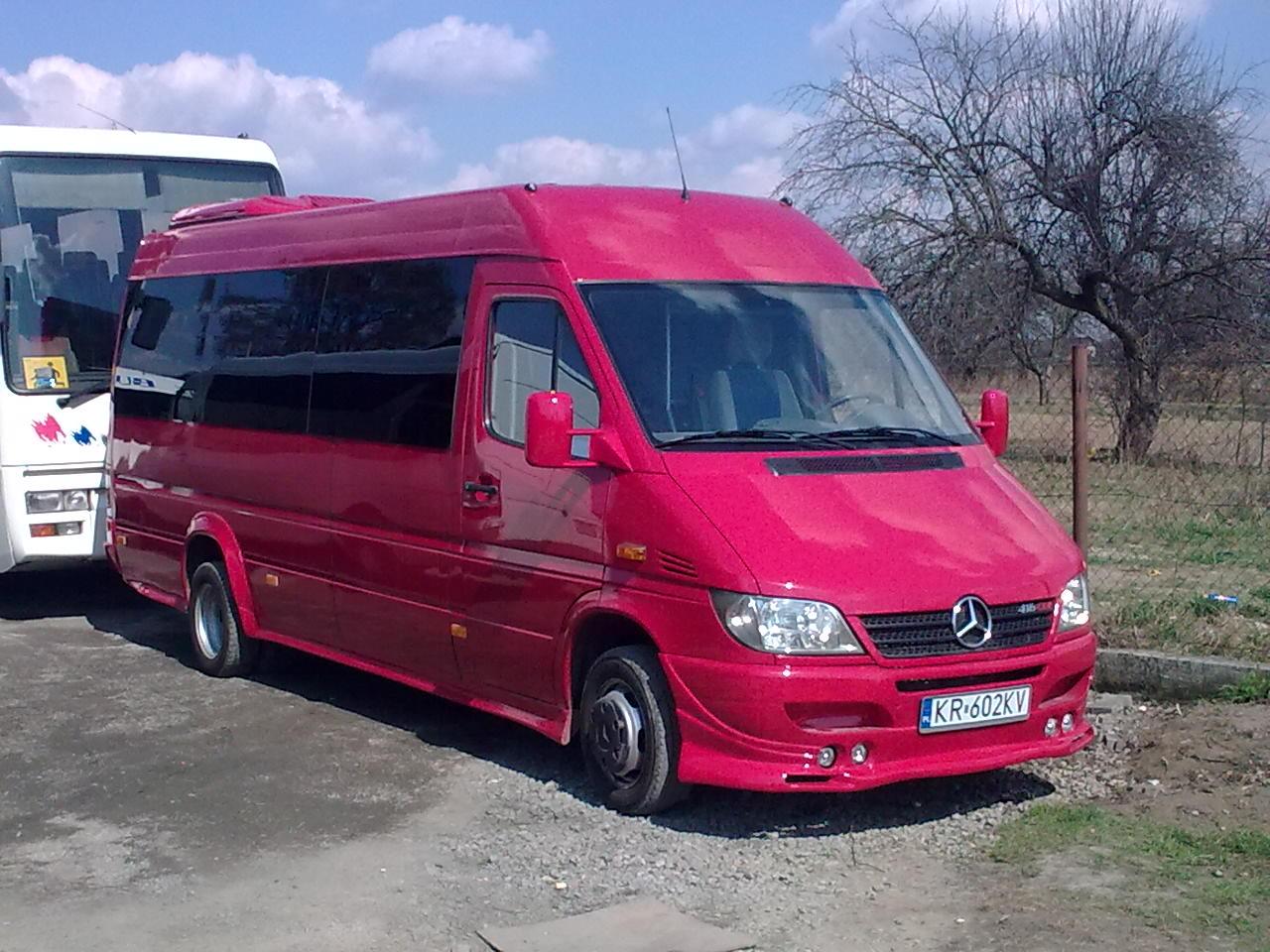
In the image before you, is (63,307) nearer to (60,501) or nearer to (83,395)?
(83,395)

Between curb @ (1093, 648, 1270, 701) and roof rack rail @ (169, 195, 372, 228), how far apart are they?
17.0 ft

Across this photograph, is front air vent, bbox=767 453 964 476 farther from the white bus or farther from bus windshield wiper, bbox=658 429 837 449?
the white bus

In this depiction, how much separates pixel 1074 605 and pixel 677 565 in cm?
171

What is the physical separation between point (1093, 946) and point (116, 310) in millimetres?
8896

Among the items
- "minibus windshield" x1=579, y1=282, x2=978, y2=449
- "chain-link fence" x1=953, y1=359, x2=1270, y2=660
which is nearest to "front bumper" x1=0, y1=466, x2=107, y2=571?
"minibus windshield" x1=579, y1=282, x2=978, y2=449

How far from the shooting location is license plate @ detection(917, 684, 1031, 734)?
6258mm

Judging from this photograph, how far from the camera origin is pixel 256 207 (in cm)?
1016

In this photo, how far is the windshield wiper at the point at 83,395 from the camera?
37.5 feet

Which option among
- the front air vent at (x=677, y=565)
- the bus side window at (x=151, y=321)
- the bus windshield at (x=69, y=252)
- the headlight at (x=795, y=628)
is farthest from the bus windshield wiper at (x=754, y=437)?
the bus windshield at (x=69, y=252)

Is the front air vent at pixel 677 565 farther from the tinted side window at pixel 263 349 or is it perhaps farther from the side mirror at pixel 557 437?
the tinted side window at pixel 263 349

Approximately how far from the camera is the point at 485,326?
759 centimetres

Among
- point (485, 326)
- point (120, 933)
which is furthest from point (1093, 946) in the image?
point (485, 326)

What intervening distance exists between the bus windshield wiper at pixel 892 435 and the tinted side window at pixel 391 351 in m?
1.87

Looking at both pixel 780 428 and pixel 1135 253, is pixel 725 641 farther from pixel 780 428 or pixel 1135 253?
pixel 1135 253
